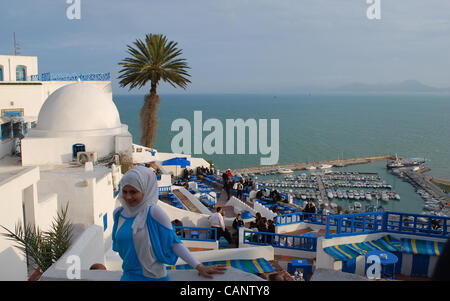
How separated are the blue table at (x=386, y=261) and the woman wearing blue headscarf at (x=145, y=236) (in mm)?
5203

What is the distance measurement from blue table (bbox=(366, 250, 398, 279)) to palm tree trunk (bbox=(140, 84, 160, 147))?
22598 millimetres

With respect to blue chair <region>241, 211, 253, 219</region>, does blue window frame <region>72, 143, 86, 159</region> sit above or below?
above

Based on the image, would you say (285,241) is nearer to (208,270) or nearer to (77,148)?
(208,270)

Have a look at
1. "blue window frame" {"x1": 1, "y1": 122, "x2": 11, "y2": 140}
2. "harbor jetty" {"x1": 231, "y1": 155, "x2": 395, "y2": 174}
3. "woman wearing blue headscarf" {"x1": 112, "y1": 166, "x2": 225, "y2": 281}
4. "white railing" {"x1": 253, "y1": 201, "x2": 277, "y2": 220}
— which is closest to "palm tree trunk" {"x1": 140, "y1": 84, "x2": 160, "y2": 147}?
"blue window frame" {"x1": 1, "y1": 122, "x2": 11, "y2": 140}

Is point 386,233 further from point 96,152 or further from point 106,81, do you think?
point 106,81

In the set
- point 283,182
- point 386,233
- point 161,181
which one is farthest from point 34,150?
point 283,182

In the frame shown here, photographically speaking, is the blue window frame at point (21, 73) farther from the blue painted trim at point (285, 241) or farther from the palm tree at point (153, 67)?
the blue painted trim at point (285, 241)

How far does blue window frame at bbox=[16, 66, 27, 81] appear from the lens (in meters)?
30.8

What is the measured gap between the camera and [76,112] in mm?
17250

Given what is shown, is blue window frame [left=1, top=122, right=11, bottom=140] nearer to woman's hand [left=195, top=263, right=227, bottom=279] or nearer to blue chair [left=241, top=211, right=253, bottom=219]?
blue chair [left=241, top=211, right=253, bottom=219]

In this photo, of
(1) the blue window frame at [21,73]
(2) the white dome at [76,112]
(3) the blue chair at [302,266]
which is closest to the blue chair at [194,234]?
(3) the blue chair at [302,266]

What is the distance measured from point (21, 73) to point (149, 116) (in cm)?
1181

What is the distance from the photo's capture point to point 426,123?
6550 inches
